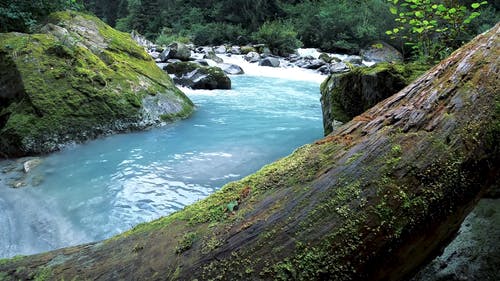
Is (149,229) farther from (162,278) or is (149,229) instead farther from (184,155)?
(184,155)

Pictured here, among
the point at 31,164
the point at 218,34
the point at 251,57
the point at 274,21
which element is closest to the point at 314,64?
the point at 251,57

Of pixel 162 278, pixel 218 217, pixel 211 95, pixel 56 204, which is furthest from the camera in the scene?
pixel 211 95

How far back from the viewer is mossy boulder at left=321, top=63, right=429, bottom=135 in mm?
3889

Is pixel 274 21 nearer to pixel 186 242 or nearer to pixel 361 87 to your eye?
pixel 361 87

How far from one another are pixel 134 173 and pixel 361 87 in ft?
10.6

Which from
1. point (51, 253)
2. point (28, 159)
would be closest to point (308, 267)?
point (51, 253)

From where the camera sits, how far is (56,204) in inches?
163

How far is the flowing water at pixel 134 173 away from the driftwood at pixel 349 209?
2.14 meters

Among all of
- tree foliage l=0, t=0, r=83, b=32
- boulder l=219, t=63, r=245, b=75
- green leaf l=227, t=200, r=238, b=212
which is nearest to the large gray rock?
green leaf l=227, t=200, r=238, b=212

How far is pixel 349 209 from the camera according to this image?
1.44 meters

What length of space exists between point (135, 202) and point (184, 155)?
161 centimetres

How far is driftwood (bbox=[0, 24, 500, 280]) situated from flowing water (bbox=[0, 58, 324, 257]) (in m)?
2.14

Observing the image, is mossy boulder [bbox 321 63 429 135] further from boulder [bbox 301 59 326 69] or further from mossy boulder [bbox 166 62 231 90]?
boulder [bbox 301 59 326 69]

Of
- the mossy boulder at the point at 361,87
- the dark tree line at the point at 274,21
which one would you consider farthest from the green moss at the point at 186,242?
the dark tree line at the point at 274,21
